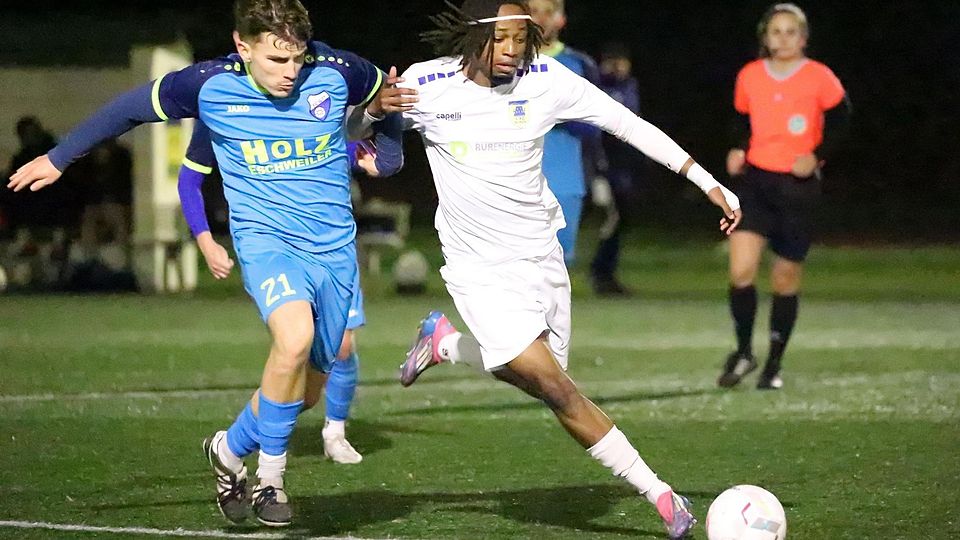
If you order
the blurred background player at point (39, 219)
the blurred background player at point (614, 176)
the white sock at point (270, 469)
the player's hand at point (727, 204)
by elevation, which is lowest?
the blurred background player at point (39, 219)

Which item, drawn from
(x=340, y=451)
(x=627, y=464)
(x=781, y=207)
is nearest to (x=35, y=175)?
(x=340, y=451)

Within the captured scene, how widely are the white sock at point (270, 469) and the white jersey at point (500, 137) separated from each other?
1.02 meters

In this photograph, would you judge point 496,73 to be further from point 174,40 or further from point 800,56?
point 174,40

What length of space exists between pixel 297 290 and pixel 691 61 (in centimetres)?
2740

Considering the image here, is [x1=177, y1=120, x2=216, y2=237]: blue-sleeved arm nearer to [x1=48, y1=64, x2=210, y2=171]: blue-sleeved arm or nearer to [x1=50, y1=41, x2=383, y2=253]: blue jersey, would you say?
[x1=50, y1=41, x2=383, y2=253]: blue jersey

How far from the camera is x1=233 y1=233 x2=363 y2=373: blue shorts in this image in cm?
592

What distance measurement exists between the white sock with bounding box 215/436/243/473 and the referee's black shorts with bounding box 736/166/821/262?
441 centimetres

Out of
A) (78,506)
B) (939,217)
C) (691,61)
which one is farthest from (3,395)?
(691,61)

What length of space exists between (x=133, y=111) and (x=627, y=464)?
2.23 metres

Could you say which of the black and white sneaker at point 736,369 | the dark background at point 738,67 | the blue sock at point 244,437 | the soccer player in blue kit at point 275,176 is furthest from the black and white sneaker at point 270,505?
the dark background at point 738,67

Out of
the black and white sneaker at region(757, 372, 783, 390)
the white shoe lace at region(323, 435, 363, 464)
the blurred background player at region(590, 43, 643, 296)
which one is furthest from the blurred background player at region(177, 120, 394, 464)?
the blurred background player at region(590, 43, 643, 296)

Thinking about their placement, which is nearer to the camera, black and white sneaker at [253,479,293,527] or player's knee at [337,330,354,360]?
black and white sneaker at [253,479,293,527]

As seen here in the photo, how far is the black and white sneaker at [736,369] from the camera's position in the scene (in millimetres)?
10023

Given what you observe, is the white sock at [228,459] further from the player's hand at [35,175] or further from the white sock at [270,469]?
→ the player's hand at [35,175]
